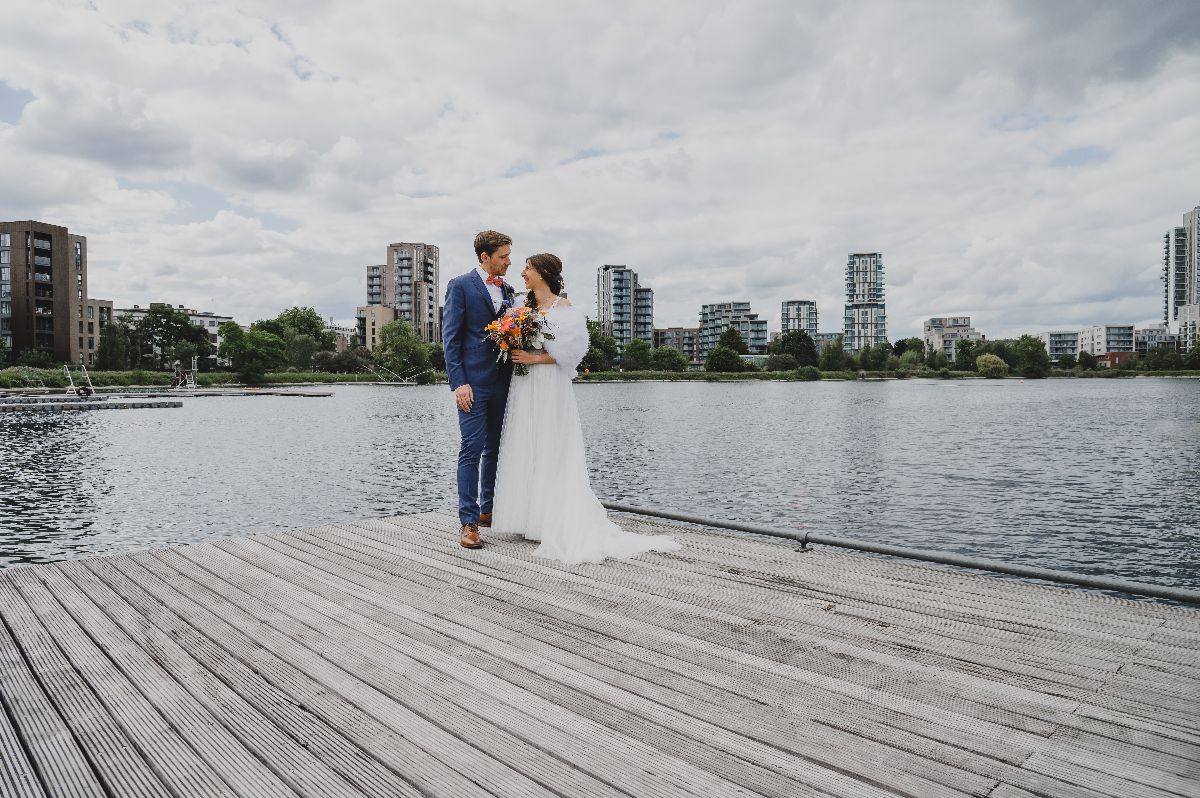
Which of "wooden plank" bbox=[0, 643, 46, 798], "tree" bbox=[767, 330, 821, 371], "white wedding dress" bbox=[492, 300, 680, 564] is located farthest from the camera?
"tree" bbox=[767, 330, 821, 371]

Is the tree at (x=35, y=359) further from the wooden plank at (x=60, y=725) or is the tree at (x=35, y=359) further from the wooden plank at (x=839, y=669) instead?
the wooden plank at (x=839, y=669)

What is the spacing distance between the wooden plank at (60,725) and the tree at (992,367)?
151 m

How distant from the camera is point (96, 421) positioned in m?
32.2

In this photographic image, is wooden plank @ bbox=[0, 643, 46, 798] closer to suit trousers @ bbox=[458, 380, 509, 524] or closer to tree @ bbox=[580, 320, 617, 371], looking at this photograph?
suit trousers @ bbox=[458, 380, 509, 524]

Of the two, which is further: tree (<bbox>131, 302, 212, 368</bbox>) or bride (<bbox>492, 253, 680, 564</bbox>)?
tree (<bbox>131, 302, 212, 368</bbox>)

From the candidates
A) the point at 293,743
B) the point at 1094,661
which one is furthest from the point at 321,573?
the point at 1094,661

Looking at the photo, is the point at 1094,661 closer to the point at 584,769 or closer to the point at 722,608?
the point at 722,608

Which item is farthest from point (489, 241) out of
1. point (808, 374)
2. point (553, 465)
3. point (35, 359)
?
point (808, 374)

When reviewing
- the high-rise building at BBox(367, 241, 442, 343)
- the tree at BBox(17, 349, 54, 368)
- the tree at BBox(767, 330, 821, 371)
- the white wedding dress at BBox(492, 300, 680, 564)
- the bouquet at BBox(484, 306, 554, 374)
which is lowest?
the white wedding dress at BBox(492, 300, 680, 564)

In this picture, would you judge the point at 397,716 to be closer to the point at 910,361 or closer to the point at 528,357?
the point at 528,357

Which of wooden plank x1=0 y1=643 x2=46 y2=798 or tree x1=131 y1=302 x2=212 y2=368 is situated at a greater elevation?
tree x1=131 y1=302 x2=212 y2=368

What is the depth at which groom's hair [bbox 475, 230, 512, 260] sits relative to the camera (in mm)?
5625

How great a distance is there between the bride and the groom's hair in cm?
25

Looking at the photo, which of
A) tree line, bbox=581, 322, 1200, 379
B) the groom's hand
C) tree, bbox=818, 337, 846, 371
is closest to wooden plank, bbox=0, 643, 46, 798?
the groom's hand
